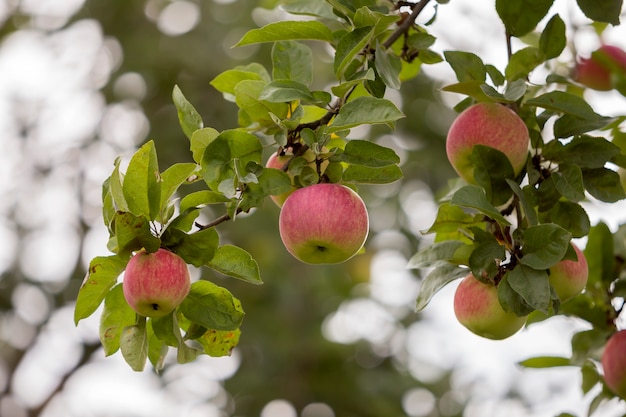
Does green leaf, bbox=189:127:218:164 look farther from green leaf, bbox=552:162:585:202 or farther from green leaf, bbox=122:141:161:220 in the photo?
green leaf, bbox=552:162:585:202

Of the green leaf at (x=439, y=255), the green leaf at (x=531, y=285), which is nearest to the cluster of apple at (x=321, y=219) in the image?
the green leaf at (x=439, y=255)

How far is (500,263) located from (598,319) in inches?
16.3

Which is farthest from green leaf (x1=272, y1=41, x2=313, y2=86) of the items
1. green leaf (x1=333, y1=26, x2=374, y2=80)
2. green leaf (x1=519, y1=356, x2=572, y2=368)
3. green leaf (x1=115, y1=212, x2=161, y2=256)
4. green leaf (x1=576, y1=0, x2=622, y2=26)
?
green leaf (x1=519, y1=356, x2=572, y2=368)

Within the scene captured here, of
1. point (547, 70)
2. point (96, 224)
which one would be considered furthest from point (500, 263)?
point (96, 224)

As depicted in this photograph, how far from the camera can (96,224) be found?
504cm

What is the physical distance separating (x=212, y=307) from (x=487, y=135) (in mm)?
487

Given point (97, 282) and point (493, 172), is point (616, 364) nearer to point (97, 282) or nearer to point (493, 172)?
point (493, 172)

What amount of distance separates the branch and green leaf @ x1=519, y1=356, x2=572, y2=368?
28.9 inches

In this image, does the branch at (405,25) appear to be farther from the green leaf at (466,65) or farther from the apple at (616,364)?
the apple at (616,364)

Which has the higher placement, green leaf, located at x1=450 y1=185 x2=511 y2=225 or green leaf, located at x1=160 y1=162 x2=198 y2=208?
green leaf, located at x1=450 y1=185 x2=511 y2=225

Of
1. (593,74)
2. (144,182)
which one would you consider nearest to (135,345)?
(144,182)

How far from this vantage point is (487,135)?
4.20 ft

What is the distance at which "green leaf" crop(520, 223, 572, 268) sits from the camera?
45.1 inches

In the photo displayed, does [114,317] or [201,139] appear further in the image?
[114,317]
